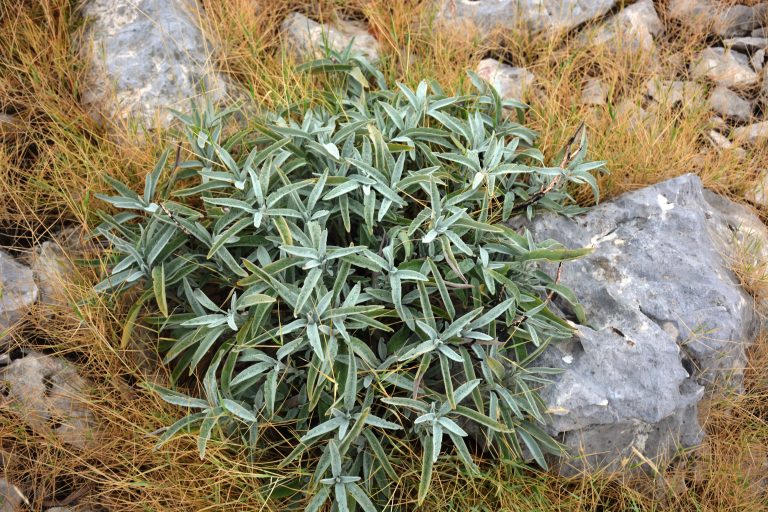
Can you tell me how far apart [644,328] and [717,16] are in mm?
2209

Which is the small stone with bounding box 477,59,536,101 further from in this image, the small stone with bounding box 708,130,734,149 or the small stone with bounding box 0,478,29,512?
the small stone with bounding box 0,478,29,512

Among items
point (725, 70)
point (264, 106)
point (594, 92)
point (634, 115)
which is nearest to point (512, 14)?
point (594, 92)

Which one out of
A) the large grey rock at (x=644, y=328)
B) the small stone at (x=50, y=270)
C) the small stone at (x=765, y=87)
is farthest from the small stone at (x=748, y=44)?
the small stone at (x=50, y=270)

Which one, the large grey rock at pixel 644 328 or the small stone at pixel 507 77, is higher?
the small stone at pixel 507 77

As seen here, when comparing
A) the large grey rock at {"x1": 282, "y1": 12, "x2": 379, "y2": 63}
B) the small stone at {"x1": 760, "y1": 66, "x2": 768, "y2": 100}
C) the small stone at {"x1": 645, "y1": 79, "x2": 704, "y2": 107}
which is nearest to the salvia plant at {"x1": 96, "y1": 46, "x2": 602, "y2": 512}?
the large grey rock at {"x1": 282, "y1": 12, "x2": 379, "y2": 63}

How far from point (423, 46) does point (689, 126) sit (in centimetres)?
133

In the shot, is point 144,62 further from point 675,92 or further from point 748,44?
point 748,44

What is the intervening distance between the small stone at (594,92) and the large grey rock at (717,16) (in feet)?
2.42

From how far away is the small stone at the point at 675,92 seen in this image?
10.5 feet

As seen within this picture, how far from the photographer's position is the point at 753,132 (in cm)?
324

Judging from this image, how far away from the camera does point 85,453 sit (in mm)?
2197

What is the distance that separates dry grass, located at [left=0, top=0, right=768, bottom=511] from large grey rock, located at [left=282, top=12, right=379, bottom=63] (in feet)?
0.24

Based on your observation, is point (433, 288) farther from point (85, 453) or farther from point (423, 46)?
point (423, 46)

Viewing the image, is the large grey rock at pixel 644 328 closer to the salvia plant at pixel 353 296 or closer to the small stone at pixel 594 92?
the salvia plant at pixel 353 296
